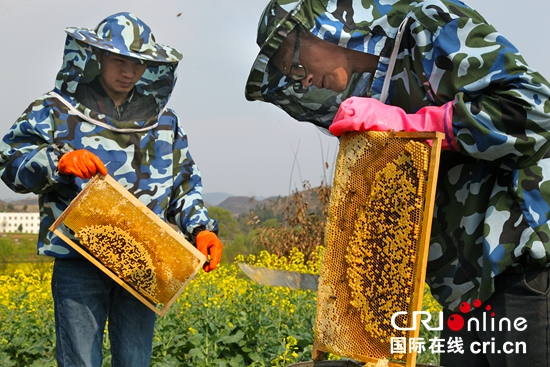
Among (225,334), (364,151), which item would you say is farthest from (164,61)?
(225,334)

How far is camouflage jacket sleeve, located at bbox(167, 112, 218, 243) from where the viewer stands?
12.5 ft

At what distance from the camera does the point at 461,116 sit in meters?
1.97

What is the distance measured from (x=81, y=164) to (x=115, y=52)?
0.71m

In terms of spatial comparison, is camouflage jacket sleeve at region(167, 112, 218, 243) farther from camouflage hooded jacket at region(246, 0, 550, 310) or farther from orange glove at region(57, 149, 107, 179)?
camouflage hooded jacket at region(246, 0, 550, 310)

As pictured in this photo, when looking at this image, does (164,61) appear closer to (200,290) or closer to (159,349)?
(159,349)

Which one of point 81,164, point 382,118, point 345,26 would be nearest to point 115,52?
point 81,164

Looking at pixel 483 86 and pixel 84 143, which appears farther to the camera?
pixel 84 143

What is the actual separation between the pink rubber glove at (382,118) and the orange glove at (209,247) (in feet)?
5.87

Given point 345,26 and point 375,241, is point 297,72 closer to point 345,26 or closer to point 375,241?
point 345,26

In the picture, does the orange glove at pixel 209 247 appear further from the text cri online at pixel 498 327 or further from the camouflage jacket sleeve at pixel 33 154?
the text cri online at pixel 498 327

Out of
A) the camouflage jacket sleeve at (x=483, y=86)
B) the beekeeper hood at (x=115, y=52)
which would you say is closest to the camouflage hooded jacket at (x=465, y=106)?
the camouflage jacket sleeve at (x=483, y=86)

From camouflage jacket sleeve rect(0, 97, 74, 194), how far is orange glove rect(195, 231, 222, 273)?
861mm

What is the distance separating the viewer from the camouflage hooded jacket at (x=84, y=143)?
3438 mm

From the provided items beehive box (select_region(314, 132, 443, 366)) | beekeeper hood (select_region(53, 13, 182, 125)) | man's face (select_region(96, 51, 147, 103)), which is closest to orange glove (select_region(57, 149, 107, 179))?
beekeeper hood (select_region(53, 13, 182, 125))
